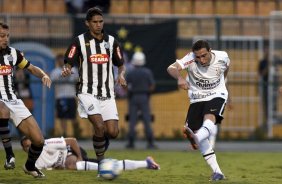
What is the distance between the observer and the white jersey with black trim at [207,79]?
41.3 ft

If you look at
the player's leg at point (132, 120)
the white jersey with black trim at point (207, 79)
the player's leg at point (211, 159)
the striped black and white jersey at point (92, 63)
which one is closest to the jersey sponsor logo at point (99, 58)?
the striped black and white jersey at point (92, 63)

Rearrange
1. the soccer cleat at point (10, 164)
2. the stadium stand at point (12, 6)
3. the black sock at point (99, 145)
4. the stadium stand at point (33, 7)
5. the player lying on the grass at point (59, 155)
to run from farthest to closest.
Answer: the stadium stand at point (33, 7)
the stadium stand at point (12, 6)
the player lying on the grass at point (59, 155)
the soccer cleat at point (10, 164)
the black sock at point (99, 145)

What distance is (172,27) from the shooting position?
21.9 meters

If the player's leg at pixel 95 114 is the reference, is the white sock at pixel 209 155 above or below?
below

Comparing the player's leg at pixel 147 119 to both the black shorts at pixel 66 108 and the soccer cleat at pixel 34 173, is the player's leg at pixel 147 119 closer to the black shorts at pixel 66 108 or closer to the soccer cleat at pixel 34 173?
the black shorts at pixel 66 108

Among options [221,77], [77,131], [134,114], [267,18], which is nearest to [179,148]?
[134,114]

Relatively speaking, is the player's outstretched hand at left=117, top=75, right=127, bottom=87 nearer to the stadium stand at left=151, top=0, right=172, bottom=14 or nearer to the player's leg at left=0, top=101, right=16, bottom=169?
the player's leg at left=0, top=101, right=16, bottom=169

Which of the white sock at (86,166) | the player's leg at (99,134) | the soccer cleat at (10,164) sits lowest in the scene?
the white sock at (86,166)

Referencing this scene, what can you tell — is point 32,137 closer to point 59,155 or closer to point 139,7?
point 59,155

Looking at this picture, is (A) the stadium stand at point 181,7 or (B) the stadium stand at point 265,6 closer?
(A) the stadium stand at point 181,7

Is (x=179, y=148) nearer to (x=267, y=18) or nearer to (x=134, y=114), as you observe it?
(x=134, y=114)

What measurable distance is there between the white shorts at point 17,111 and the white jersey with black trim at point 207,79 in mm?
2214

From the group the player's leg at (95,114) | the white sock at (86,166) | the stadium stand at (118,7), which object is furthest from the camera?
the stadium stand at (118,7)

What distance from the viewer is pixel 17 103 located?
40.2 feet
